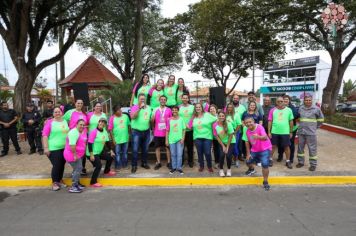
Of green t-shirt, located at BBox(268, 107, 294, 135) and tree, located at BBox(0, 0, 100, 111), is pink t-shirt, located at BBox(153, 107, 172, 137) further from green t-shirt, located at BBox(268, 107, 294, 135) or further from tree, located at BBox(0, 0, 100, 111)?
→ tree, located at BBox(0, 0, 100, 111)

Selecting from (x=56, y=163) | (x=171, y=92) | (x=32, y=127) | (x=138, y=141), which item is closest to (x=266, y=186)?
(x=138, y=141)

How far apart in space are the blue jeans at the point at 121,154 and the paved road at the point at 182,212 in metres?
1.29

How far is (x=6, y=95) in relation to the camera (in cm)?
2117

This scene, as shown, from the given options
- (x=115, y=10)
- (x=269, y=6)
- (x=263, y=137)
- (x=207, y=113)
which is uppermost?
(x=269, y=6)

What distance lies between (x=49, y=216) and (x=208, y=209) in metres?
2.44

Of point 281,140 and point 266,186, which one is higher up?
point 281,140

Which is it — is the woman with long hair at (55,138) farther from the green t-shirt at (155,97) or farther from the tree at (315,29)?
the tree at (315,29)

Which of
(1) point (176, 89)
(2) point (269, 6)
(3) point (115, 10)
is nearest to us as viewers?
(1) point (176, 89)

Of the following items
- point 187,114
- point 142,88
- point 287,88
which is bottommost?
point 187,114

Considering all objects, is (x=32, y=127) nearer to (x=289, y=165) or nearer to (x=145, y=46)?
(x=289, y=165)

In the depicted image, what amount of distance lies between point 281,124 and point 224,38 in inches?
759

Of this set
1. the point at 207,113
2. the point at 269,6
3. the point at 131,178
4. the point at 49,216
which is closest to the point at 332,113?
the point at 269,6

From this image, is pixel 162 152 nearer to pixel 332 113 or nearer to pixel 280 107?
pixel 280 107

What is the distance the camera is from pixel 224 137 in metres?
6.66
